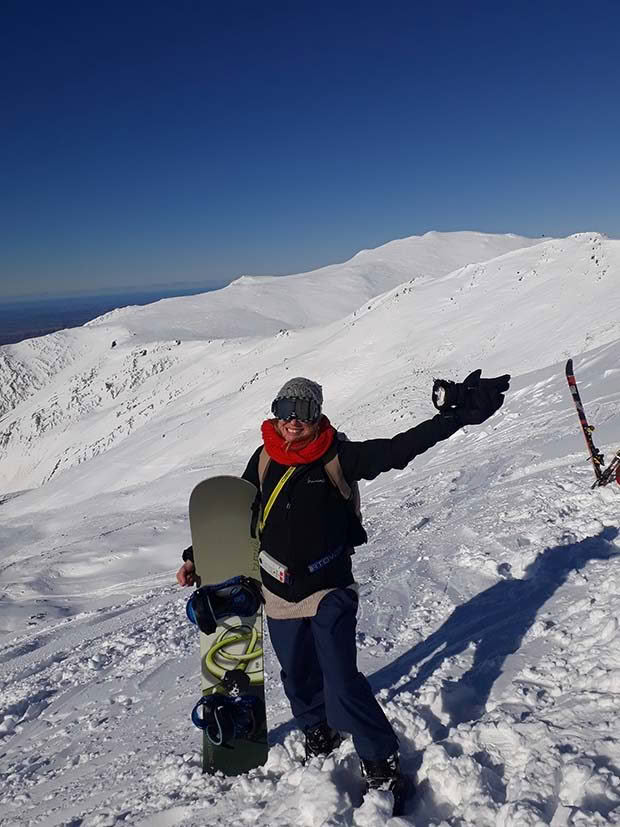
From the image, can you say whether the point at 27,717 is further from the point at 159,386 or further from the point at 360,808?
the point at 159,386

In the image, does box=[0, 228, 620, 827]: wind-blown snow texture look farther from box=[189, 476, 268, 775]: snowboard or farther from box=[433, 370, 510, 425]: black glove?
box=[433, 370, 510, 425]: black glove

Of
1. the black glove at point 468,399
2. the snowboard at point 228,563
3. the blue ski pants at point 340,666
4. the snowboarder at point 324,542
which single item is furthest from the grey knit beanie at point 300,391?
the blue ski pants at point 340,666

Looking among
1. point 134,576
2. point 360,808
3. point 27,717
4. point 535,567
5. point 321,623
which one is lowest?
point 134,576

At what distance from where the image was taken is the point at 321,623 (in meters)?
3.15

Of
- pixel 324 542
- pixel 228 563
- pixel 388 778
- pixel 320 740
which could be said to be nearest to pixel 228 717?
pixel 320 740

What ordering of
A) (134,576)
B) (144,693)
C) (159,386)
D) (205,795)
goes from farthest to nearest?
1. (159,386)
2. (134,576)
3. (144,693)
4. (205,795)

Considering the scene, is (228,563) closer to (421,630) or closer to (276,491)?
(276,491)

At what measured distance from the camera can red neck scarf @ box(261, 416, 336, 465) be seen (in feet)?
10.3

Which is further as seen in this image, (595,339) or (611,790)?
(595,339)

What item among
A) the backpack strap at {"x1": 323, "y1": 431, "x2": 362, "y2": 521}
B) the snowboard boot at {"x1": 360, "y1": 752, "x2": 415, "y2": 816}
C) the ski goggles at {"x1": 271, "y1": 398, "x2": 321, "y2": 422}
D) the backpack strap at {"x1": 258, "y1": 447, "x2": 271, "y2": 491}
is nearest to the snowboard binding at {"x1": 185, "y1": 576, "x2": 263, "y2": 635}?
the backpack strap at {"x1": 258, "y1": 447, "x2": 271, "y2": 491}

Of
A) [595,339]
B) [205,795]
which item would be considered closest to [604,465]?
[205,795]

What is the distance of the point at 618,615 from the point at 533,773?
175cm

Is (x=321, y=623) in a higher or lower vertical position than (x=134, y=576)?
higher

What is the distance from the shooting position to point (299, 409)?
3150 millimetres
